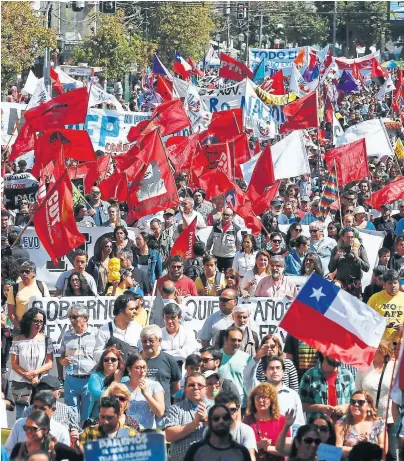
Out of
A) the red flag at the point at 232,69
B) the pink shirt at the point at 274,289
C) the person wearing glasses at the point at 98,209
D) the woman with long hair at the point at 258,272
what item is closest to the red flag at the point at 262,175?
the person wearing glasses at the point at 98,209

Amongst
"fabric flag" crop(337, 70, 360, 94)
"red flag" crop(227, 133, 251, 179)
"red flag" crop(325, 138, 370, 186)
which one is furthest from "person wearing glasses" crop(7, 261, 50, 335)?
"fabric flag" crop(337, 70, 360, 94)

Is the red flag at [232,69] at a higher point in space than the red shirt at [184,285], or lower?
lower

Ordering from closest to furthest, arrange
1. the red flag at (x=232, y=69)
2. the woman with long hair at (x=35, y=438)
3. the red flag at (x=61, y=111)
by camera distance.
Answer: the woman with long hair at (x=35, y=438) < the red flag at (x=61, y=111) < the red flag at (x=232, y=69)

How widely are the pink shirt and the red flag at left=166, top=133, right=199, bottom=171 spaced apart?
24.5 feet

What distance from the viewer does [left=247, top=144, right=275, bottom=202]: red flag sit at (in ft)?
57.4

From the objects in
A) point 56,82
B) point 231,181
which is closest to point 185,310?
point 231,181

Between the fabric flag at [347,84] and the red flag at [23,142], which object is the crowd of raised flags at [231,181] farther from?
the fabric flag at [347,84]

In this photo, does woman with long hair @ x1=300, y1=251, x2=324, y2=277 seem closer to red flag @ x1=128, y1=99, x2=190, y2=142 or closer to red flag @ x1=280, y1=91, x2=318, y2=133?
red flag @ x1=128, y1=99, x2=190, y2=142

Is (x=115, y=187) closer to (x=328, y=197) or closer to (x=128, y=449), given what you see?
(x=328, y=197)

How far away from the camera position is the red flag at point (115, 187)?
58.1ft

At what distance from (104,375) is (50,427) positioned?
128cm

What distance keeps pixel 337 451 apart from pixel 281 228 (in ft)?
31.5

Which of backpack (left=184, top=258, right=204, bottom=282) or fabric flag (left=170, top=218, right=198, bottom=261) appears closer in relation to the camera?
backpack (left=184, top=258, right=204, bottom=282)

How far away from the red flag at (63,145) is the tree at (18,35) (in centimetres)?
2336
